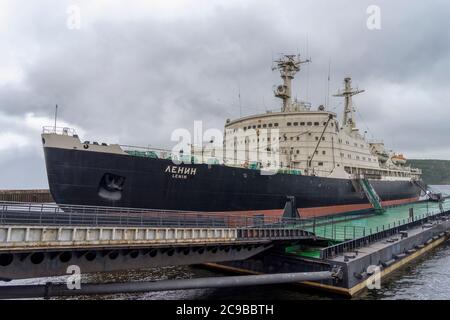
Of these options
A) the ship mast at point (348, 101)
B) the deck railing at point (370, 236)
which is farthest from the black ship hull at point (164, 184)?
the ship mast at point (348, 101)

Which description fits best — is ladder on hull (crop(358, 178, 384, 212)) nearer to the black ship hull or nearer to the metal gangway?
the black ship hull

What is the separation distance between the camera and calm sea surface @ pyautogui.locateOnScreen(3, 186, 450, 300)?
17.0m

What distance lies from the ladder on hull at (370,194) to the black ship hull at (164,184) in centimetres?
1029

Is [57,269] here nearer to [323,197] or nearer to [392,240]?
[392,240]

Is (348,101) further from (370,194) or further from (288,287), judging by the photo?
(288,287)

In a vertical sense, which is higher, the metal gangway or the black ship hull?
the black ship hull

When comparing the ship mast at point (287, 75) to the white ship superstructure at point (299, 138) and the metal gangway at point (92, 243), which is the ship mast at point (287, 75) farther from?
the metal gangway at point (92, 243)

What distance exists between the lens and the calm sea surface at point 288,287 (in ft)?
55.7

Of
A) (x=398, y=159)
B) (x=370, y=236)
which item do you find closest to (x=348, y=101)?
(x=398, y=159)

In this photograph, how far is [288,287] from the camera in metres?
18.3

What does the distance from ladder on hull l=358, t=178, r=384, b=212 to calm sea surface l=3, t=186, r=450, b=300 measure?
12.9 metres

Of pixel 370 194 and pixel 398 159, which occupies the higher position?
pixel 398 159

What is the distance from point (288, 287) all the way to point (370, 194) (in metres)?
24.0

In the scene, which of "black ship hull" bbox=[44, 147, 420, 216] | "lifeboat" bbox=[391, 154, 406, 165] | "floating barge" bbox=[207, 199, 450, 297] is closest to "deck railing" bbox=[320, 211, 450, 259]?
"floating barge" bbox=[207, 199, 450, 297]
